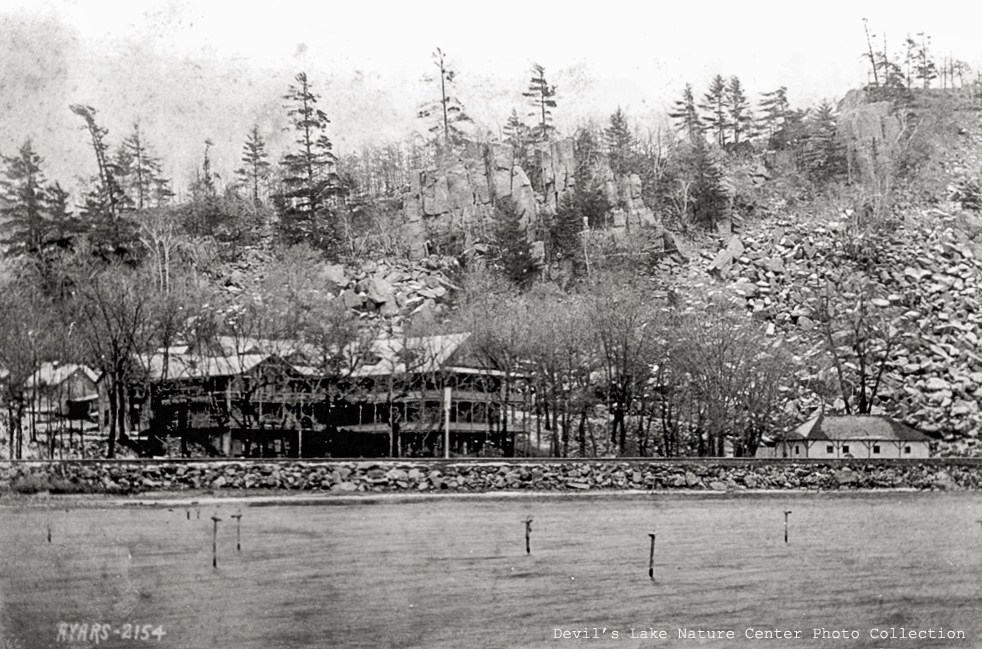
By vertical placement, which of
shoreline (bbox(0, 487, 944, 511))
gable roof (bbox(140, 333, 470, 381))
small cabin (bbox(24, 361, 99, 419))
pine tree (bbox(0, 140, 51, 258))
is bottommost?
shoreline (bbox(0, 487, 944, 511))

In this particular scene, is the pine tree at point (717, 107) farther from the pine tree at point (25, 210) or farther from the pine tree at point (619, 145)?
the pine tree at point (25, 210)

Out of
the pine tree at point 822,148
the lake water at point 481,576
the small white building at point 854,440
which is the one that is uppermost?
the pine tree at point 822,148

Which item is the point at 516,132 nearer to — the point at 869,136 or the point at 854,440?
the point at 869,136

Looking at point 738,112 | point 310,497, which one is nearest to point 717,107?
point 738,112

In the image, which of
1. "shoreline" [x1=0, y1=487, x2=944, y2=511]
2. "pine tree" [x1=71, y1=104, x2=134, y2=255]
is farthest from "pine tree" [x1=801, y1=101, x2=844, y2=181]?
"shoreline" [x1=0, y1=487, x2=944, y2=511]

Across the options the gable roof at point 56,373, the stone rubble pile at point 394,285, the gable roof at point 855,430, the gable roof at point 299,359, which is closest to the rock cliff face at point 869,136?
the stone rubble pile at point 394,285

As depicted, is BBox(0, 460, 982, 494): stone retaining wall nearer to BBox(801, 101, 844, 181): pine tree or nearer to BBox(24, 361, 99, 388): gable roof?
BBox(24, 361, 99, 388): gable roof

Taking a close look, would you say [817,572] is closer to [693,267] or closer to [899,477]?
[899,477]

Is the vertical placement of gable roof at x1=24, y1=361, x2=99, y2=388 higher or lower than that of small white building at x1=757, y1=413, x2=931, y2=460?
higher
